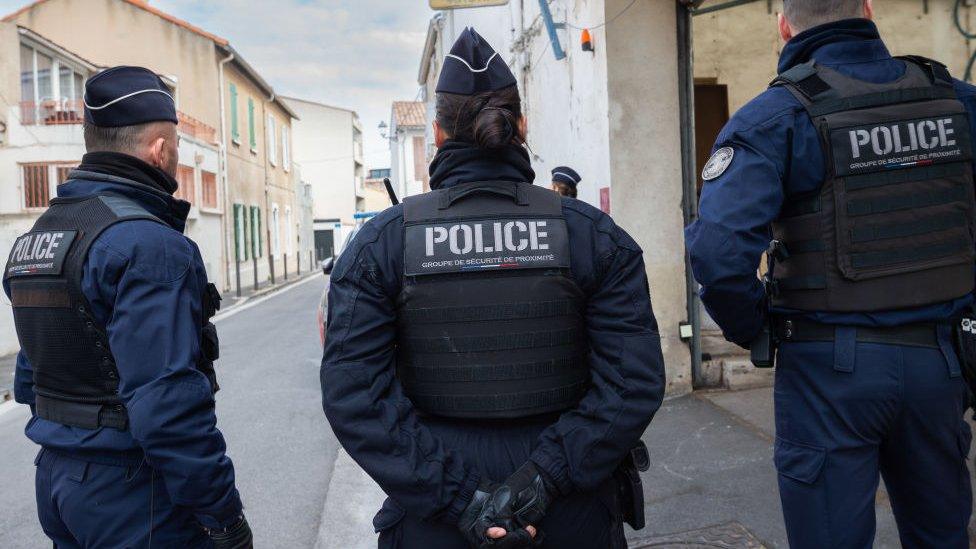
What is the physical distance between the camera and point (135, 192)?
7.07 ft

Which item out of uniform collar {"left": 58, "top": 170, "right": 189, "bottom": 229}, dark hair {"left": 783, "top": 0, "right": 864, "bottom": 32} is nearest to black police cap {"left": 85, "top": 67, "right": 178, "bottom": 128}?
uniform collar {"left": 58, "top": 170, "right": 189, "bottom": 229}

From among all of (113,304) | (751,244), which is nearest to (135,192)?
(113,304)

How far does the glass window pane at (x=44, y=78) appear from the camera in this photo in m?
15.0

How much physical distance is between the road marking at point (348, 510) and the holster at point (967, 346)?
2697 millimetres

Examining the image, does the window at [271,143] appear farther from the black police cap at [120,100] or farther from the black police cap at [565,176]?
the black police cap at [120,100]

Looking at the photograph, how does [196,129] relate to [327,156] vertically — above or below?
below

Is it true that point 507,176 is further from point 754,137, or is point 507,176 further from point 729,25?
point 729,25

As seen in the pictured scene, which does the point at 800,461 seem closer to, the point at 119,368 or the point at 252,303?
the point at 119,368

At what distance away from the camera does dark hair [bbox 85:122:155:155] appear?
2219 millimetres

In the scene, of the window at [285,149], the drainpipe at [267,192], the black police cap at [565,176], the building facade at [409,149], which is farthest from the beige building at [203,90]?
the black police cap at [565,176]

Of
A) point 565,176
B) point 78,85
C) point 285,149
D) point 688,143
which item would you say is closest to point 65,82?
point 78,85

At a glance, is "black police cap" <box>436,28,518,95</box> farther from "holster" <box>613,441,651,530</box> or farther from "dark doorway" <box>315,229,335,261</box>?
"dark doorway" <box>315,229,335,261</box>

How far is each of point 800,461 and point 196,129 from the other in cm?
2041

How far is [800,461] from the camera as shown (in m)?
2.07
